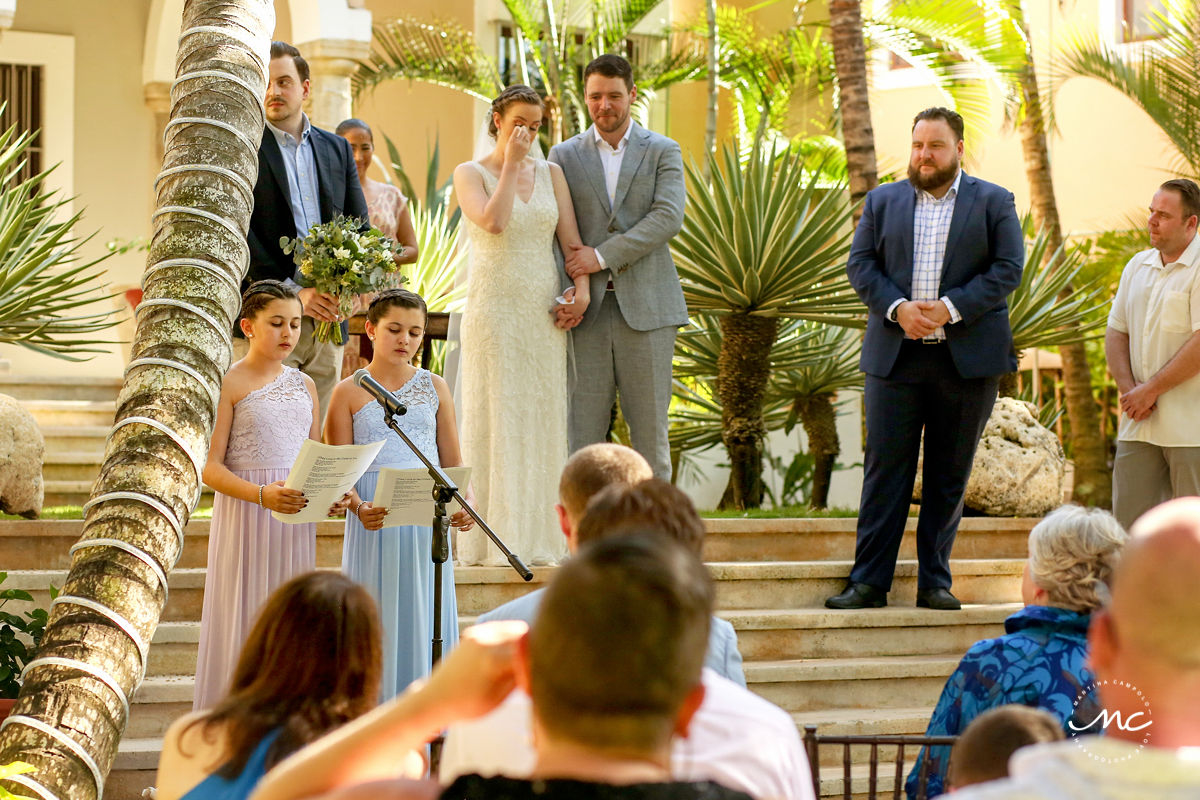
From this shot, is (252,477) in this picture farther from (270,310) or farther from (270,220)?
(270,220)

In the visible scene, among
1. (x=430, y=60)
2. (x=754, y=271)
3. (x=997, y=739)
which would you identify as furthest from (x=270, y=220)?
(x=430, y=60)

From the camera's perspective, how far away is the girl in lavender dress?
15.3 ft

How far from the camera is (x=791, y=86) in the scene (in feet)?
54.6

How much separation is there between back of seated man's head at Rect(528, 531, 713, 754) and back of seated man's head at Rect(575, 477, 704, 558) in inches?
33.4

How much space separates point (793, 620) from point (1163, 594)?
4.45 m

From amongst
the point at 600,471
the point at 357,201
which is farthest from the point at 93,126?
the point at 600,471

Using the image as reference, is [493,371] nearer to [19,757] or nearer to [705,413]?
[19,757]

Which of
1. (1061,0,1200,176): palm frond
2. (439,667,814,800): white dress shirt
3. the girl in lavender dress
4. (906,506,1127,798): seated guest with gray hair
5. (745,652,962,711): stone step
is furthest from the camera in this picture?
(1061,0,1200,176): palm frond

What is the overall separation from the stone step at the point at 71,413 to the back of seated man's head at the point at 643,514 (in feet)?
26.2

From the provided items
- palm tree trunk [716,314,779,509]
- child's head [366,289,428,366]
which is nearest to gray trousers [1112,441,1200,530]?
palm tree trunk [716,314,779,509]

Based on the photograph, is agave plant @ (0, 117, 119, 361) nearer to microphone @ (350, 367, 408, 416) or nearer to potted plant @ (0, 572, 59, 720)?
potted plant @ (0, 572, 59, 720)

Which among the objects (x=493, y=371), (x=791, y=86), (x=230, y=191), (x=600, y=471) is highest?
(x=791, y=86)

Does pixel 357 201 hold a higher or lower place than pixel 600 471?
higher

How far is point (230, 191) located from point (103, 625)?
153cm
